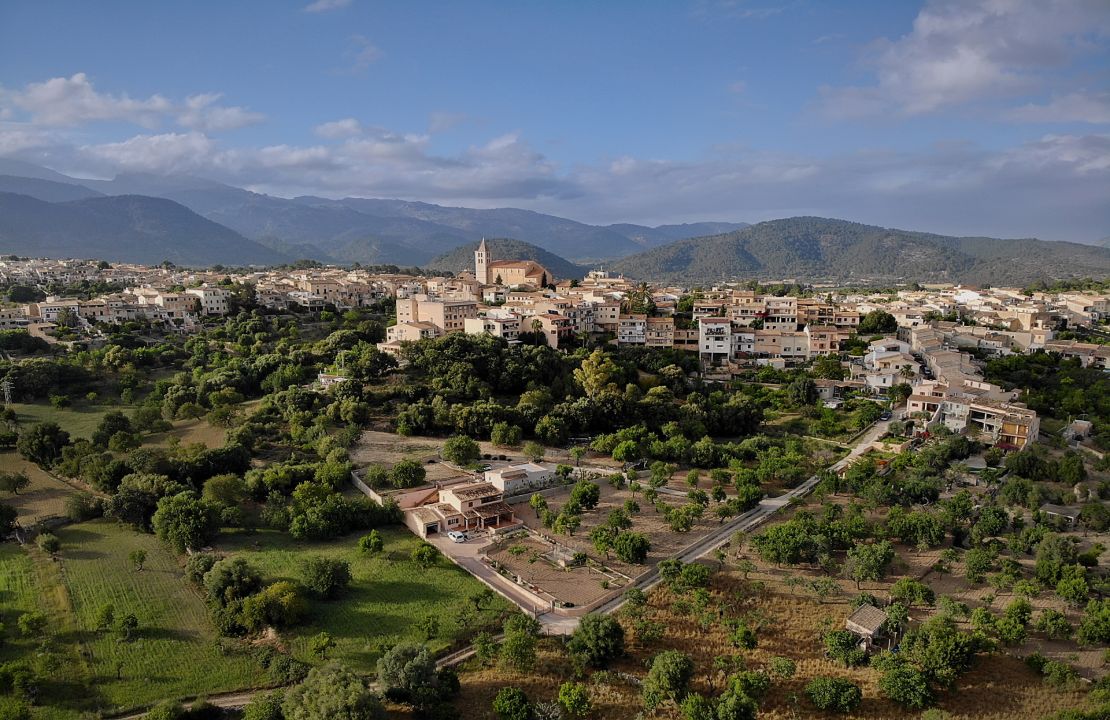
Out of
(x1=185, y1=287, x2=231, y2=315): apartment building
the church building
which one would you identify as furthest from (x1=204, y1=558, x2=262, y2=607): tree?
the church building

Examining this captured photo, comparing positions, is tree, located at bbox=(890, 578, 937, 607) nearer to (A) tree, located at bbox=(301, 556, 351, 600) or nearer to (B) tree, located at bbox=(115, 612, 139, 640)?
(A) tree, located at bbox=(301, 556, 351, 600)

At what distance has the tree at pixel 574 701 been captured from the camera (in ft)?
54.0

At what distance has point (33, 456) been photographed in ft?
98.0

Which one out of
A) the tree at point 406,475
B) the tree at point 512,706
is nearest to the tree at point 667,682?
the tree at point 512,706

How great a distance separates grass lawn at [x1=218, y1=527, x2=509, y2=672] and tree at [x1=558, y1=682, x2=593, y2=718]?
3.60 metres

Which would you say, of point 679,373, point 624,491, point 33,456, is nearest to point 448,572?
point 624,491

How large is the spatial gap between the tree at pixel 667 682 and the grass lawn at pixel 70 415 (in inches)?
1221

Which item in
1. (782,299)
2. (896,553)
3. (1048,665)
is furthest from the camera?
(782,299)

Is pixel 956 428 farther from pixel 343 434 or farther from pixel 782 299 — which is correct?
pixel 343 434

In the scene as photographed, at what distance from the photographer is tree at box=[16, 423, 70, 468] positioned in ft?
97.8

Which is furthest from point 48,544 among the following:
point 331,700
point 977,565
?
point 977,565

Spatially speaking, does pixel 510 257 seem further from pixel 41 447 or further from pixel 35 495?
pixel 35 495

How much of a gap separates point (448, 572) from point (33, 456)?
20866mm

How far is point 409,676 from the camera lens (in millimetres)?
16375
